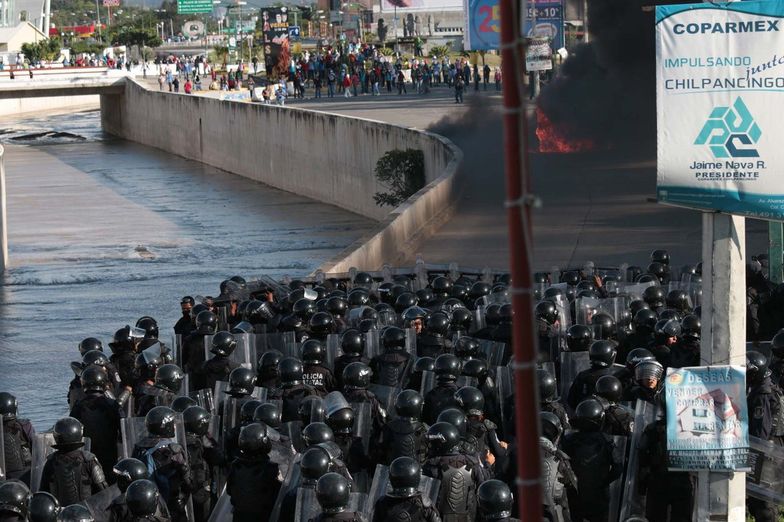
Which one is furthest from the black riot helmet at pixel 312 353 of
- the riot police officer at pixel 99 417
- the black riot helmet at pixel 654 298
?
the black riot helmet at pixel 654 298

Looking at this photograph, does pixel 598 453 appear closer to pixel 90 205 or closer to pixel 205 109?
pixel 90 205

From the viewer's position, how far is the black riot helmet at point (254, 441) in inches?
346

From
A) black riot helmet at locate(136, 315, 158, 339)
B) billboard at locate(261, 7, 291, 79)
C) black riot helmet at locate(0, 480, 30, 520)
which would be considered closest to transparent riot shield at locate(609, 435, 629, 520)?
black riot helmet at locate(0, 480, 30, 520)

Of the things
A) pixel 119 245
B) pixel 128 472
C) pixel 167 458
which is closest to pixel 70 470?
pixel 167 458

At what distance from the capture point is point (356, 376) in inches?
404

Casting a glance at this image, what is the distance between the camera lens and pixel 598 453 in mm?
8883

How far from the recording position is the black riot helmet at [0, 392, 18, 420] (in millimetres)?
10438

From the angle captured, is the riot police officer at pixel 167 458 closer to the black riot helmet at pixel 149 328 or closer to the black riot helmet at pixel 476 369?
the black riot helmet at pixel 476 369

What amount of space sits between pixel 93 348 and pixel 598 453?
5.74 meters

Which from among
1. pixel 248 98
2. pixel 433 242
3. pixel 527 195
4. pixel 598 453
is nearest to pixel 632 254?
pixel 433 242

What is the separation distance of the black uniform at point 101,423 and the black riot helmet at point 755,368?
4684 mm

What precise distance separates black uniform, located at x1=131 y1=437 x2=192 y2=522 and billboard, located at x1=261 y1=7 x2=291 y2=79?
58772mm

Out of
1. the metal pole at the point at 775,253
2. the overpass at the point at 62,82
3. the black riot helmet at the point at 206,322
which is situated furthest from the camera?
the overpass at the point at 62,82

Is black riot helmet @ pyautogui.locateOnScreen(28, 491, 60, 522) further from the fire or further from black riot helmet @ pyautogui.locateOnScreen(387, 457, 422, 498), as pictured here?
the fire
